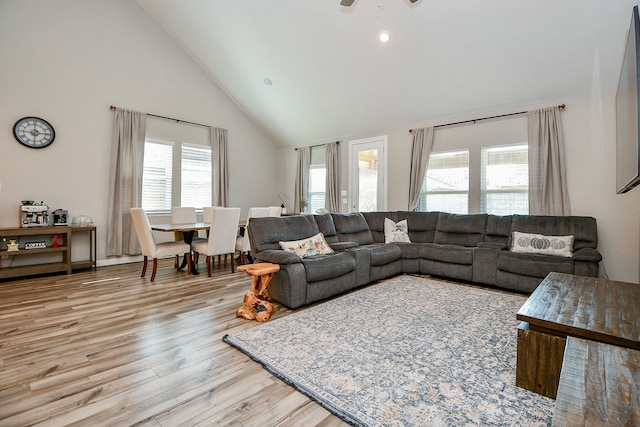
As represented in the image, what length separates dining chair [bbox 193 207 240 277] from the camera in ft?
14.4

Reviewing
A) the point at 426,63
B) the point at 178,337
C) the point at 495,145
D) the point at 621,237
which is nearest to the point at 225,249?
the point at 178,337

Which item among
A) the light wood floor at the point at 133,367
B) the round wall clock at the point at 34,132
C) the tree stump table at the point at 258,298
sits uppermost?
the round wall clock at the point at 34,132

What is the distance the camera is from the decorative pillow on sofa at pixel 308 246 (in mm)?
3527

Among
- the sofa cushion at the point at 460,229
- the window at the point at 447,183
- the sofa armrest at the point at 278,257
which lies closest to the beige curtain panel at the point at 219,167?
the sofa armrest at the point at 278,257

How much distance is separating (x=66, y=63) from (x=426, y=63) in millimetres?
5414

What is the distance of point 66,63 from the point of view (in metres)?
4.77

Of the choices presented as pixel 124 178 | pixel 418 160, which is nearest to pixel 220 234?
pixel 124 178

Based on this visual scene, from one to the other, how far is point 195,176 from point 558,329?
20.3ft

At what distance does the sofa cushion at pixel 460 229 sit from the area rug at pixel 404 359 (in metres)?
1.31

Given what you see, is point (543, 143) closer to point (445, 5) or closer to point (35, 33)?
point (445, 5)

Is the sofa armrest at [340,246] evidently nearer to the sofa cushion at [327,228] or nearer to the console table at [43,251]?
the sofa cushion at [327,228]

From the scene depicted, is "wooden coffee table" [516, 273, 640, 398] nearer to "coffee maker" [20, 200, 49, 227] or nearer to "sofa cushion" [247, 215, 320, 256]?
"sofa cushion" [247, 215, 320, 256]

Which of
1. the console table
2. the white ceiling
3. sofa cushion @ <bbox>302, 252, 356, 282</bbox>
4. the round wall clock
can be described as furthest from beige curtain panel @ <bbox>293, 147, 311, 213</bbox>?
the round wall clock

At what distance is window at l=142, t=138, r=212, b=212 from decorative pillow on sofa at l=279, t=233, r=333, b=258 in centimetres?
349
